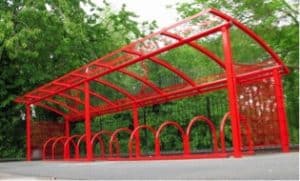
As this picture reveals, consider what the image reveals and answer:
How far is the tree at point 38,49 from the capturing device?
18000 mm

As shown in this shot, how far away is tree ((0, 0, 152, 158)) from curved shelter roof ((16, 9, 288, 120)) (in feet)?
8.86

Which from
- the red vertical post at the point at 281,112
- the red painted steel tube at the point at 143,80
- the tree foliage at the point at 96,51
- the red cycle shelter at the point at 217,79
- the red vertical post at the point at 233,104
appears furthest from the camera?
the tree foliage at the point at 96,51

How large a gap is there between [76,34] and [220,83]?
30.0 feet

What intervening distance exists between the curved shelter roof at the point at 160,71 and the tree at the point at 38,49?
2.70m

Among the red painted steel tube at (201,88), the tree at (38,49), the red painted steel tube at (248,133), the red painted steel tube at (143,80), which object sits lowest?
the red painted steel tube at (248,133)

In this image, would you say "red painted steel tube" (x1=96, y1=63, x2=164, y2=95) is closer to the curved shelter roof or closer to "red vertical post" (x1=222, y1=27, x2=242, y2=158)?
the curved shelter roof

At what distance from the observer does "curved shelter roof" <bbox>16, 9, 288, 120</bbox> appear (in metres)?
8.63

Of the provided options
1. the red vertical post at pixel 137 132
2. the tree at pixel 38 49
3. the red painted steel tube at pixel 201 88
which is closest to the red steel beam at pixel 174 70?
the red painted steel tube at pixel 201 88

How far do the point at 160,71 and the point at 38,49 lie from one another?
297 inches

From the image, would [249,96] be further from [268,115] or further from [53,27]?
[53,27]

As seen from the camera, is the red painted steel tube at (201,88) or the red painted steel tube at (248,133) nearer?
the red painted steel tube at (248,133)

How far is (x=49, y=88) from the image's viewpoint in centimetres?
1431

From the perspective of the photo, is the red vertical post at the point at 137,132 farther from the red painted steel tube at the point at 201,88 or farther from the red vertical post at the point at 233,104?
the red vertical post at the point at 233,104

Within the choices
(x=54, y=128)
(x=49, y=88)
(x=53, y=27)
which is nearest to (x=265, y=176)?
(x=49, y=88)
